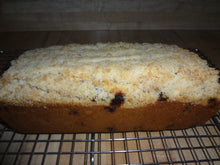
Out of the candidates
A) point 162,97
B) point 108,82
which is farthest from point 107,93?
point 162,97

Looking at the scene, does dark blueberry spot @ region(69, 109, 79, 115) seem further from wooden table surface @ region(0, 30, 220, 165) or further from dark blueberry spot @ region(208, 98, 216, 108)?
dark blueberry spot @ region(208, 98, 216, 108)

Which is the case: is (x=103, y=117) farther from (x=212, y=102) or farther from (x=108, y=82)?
(x=212, y=102)

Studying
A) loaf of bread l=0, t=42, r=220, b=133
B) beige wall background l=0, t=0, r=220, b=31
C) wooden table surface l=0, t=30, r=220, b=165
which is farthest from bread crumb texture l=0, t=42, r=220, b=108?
beige wall background l=0, t=0, r=220, b=31

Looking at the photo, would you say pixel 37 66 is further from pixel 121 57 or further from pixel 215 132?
pixel 215 132

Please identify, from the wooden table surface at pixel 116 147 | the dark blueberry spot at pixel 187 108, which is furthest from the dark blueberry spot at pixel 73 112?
the dark blueberry spot at pixel 187 108

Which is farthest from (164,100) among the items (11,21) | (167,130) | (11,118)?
(11,21)
